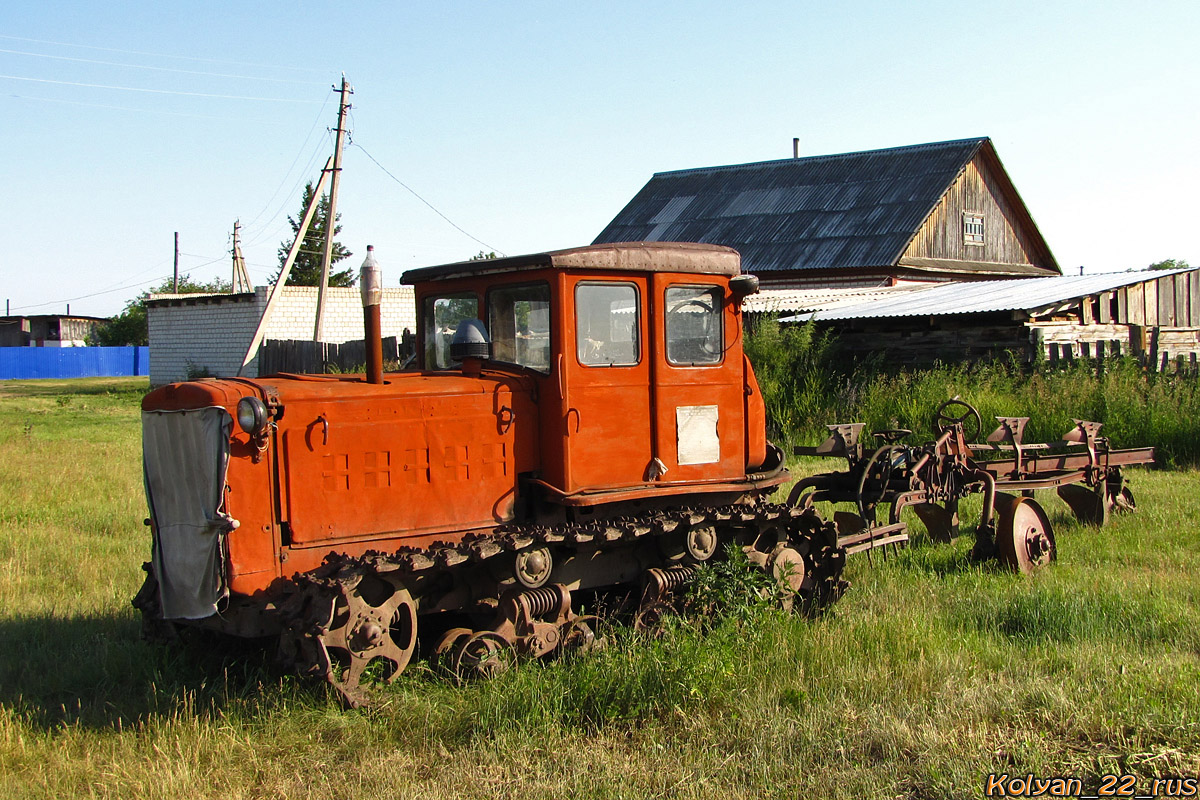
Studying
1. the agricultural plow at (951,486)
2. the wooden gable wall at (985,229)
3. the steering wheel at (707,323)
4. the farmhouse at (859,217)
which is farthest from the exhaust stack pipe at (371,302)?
the wooden gable wall at (985,229)

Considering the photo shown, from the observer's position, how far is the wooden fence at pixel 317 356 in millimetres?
24391

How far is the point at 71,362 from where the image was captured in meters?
57.8

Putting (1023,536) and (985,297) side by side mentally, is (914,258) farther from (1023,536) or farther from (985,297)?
(1023,536)

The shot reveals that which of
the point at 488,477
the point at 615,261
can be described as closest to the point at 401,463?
the point at 488,477

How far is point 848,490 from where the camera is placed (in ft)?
30.4

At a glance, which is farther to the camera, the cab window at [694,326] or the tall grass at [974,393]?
the tall grass at [974,393]

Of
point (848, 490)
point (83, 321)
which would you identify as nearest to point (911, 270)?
point (848, 490)

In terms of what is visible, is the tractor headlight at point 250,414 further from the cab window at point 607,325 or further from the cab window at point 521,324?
the cab window at point 607,325

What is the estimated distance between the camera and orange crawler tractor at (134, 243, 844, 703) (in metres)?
5.50

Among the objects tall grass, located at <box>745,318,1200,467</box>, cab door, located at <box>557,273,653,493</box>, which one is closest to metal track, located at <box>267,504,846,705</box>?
cab door, located at <box>557,273,653,493</box>

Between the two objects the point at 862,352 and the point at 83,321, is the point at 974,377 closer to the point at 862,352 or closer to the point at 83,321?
the point at 862,352

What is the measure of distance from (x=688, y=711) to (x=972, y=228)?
94.5 feet

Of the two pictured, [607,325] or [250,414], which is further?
[607,325]

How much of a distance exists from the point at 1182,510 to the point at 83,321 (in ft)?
240
